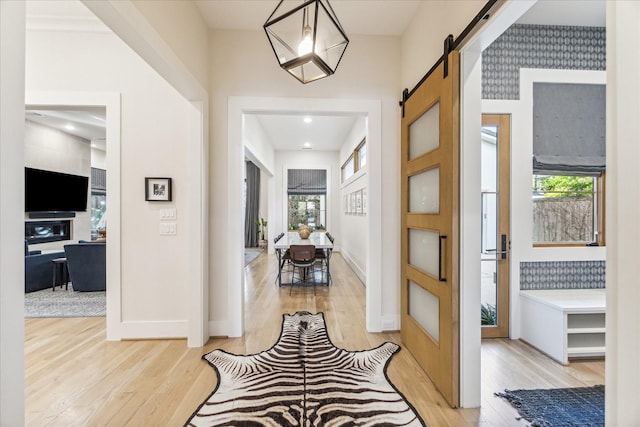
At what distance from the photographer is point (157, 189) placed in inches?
114

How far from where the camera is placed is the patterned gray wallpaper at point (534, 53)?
291cm

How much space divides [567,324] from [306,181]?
7.45m

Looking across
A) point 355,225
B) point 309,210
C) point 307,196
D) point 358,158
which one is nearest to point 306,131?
point 358,158

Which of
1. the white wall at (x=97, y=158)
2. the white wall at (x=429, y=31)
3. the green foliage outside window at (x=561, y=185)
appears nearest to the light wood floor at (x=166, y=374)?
the green foliage outside window at (x=561, y=185)

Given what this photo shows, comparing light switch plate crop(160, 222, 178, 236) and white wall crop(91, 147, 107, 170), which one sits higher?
white wall crop(91, 147, 107, 170)

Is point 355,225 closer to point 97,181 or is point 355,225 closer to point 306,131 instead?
point 306,131

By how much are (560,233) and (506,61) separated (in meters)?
1.83

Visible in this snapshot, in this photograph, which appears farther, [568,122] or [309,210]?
[309,210]

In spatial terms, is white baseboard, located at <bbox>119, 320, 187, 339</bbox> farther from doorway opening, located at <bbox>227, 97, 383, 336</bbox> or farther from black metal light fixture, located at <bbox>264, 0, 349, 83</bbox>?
black metal light fixture, located at <bbox>264, 0, 349, 83</bbox>

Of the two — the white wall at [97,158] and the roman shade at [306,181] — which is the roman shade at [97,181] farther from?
the roman shade at [306,181]

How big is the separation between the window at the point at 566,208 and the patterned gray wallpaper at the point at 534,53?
1.01 m

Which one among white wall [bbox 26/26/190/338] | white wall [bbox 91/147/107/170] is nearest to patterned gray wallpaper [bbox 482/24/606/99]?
white wall [bbox 26/26/190/338]

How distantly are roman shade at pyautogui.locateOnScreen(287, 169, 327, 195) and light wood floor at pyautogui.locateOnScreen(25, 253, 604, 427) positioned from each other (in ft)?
19.6
